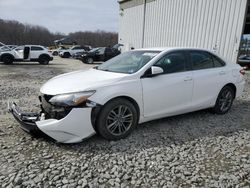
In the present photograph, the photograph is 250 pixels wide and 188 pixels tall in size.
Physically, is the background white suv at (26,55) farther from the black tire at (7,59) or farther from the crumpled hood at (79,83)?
the crumpled hood at (79,83)

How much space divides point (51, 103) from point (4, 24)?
84534mm

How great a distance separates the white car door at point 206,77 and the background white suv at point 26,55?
49.6ft

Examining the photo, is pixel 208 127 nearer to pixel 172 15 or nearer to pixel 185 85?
pixel 185 85

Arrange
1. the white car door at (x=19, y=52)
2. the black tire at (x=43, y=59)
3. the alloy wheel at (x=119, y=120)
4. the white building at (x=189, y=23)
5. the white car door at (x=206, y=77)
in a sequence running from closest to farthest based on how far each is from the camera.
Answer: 1. the alloy wheel at (x=119, y=120)
2. the white car door at (x=206, y=77)
3. the white building at (x=189, y=23)
4. the white car door at (x=19, y=52)
5. the black tire at (x=43, y=59)

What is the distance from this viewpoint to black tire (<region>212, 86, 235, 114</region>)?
501cm

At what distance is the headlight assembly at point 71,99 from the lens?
322 cm

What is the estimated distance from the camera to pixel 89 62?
20.6 m

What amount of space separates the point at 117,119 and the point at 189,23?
12578mm

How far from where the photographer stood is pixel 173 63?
4230 millimetres

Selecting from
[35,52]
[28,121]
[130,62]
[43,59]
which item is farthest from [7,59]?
[28,121]

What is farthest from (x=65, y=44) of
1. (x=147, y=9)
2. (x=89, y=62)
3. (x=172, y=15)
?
(x=172, y=15)

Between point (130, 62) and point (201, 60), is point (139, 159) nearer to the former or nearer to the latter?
point (130, 62)

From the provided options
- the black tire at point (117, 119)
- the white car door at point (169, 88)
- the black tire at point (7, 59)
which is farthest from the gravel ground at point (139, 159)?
the black tire at point (7, 59)

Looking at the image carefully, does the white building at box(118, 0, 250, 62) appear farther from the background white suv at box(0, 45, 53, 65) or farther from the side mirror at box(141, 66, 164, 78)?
the side mirror at box(141, 66, 164, 78)
